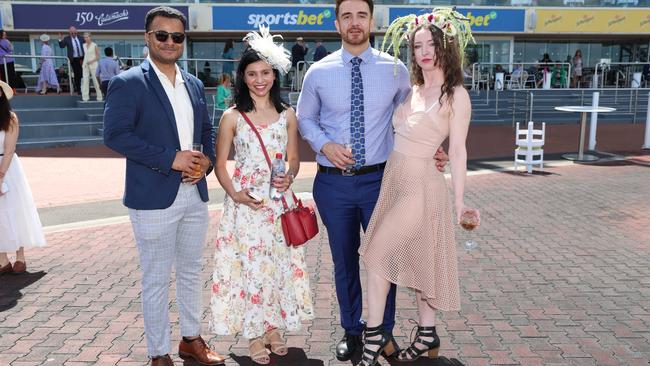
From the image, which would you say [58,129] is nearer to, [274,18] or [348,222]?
[348,222]

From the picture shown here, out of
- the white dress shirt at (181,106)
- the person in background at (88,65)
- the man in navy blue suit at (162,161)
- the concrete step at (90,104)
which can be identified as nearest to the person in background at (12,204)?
the man in navy blue suit at (162,161)

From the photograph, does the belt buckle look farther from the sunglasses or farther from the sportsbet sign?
the sportsbet sign

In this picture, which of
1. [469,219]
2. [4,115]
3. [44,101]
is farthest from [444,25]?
[44,101]

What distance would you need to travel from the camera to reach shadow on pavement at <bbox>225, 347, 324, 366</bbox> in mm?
3793

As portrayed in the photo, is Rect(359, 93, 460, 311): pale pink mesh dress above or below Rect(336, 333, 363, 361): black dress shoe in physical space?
above

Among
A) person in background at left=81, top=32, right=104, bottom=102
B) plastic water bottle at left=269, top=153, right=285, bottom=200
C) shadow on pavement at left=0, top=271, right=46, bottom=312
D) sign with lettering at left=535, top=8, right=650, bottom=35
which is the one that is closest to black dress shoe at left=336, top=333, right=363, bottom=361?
plastic water bottle at left=269, top=153, right=285, bottom=200

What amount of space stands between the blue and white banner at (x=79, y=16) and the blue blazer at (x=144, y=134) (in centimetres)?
2698

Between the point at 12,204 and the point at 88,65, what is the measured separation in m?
13.0

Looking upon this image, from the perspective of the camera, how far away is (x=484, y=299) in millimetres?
4910

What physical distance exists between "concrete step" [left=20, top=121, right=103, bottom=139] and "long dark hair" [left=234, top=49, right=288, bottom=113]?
13.7 metres

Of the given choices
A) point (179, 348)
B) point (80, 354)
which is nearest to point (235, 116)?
point (179, 348)

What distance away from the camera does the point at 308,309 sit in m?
3.90

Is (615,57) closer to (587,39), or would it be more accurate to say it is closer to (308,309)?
(587,39)

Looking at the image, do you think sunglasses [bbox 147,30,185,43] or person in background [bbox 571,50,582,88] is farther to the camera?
person in background [bbox 571,50,582,88]
